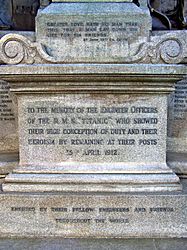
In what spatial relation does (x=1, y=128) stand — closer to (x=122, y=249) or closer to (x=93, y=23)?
(x=93, y=23)

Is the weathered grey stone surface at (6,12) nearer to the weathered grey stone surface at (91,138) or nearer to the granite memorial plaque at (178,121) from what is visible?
the weathered grey stone surface at (91,138)

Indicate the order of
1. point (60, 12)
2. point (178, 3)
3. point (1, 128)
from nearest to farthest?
point (60, 12)
point (1, 128)
point (178, 3)

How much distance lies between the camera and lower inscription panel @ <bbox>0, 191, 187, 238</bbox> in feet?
11.0

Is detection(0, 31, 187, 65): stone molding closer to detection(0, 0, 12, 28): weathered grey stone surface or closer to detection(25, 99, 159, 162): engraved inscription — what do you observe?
detection(25, 99, 159, 162): engraved inscription

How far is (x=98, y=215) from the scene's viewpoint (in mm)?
3385

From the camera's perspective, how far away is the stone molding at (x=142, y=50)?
3.42 metres

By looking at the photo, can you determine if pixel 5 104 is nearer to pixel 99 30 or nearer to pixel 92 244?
pixel 99 30

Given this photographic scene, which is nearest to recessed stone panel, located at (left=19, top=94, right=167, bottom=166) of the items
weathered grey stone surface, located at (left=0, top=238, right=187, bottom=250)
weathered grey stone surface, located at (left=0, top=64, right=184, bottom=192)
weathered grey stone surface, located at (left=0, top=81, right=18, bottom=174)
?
weathered grey stone surface, located at (left=0, top=64, right=184, bottom=192)

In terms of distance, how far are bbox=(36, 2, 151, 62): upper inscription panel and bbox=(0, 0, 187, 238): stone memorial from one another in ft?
0.03

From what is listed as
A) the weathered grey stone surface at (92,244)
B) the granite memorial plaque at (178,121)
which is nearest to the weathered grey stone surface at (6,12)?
the granite memorial plaque at (178,121)

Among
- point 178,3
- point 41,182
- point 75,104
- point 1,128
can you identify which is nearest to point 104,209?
point 41,182

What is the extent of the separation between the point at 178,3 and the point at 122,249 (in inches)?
161

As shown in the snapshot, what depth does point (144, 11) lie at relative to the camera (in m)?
3.62

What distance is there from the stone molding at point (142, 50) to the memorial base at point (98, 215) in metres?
1.36
